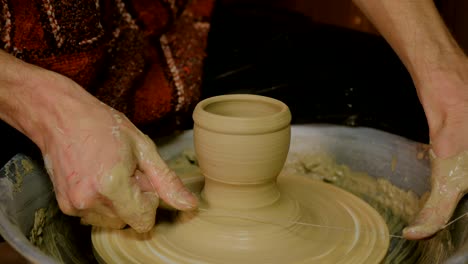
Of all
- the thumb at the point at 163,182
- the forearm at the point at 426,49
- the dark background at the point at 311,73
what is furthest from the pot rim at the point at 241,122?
the dark background at the point at 311,73

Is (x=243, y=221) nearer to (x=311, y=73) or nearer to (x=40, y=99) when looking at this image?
(x=40, y=99)

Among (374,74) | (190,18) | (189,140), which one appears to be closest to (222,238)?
(189,140)

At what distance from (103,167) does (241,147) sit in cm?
24

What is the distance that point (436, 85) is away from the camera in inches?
47.9

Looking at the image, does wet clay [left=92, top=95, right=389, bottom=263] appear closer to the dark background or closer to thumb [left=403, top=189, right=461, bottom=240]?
thumb [left=403, top=189, right=461, bottom=240]

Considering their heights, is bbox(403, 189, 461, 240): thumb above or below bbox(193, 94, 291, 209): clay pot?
below

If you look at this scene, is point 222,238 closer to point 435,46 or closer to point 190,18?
point 435,46

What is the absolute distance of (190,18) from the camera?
1793 millimetres

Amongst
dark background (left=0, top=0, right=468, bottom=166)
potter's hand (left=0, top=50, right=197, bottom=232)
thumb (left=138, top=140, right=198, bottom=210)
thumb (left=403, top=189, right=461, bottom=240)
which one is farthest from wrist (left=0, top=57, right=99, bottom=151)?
thumb (left=403, top=189, right=461, bottom=240)

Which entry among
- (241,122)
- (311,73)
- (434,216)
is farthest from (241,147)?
(311,73)

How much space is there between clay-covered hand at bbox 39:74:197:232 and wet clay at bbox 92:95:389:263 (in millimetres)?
66

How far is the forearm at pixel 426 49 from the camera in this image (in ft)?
3.91

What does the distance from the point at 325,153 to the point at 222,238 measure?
0.58 metres

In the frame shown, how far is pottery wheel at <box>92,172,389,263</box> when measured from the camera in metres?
1.04
